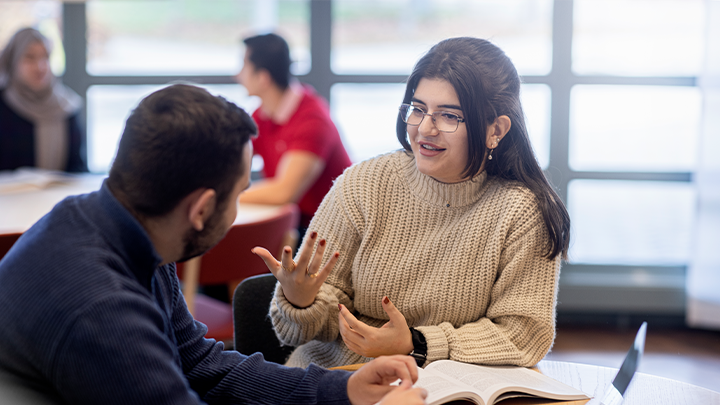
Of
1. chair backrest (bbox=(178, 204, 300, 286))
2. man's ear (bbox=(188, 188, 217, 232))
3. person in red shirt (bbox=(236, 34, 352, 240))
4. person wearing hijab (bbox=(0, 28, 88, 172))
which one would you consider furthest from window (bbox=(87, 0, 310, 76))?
man's ear (bbox=(188, 188, 217, 232))

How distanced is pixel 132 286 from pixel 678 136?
3.57 meters

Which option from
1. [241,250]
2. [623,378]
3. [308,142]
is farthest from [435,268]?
[308,142]

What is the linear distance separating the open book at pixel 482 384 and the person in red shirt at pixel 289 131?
5.15 ft

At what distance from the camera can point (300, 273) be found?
125cm

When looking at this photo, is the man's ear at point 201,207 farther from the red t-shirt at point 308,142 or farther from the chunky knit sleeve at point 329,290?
the red t-shirt at point 308,142

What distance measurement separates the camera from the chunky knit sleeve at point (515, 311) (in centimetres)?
125

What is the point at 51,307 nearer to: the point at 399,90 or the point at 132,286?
the point at 132,286

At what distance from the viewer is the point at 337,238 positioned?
1.45 m

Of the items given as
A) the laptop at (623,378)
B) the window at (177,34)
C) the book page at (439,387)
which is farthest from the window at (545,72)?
the book page at (439,387)

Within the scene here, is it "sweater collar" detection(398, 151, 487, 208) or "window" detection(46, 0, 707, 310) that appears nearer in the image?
"sweater collar" detection(398, 151, 487, 208)

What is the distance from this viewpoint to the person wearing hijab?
3016 mm

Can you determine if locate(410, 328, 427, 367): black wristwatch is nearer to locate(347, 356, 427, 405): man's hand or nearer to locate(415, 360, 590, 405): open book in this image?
locate(415, 360, 590, 405): open book

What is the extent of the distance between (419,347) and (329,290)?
260mm

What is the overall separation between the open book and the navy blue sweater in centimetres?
46
